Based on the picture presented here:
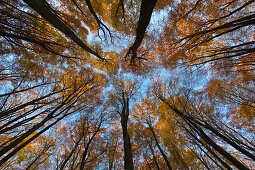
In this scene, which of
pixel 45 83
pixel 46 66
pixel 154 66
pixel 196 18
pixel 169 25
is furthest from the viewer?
pixel 154 66

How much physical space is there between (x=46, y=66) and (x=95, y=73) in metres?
3.38

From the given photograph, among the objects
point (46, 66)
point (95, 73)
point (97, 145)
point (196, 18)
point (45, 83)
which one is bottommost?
point (97, 145)

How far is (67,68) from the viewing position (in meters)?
6.59

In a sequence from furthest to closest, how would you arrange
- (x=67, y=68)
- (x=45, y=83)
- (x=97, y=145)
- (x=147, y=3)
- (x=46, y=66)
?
(x=97, y=145), (x=67, y=68), (x=46, y=66), (x=45, y=83), (x=147, y=3)

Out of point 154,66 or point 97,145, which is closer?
point 97,145

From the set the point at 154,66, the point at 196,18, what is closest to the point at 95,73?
the point at 154,66

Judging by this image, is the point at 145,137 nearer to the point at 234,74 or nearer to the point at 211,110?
the point at 211,110

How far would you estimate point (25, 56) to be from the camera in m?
4.96

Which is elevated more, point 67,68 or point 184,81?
point 67,68

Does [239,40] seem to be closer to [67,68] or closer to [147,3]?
[147,3]

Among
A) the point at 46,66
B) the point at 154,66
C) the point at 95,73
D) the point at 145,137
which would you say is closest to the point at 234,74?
the point at 154,66

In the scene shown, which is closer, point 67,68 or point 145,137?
point 67,68

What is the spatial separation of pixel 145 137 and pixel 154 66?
747cm

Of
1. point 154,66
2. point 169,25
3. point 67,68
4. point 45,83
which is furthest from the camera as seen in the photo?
point 154,66
